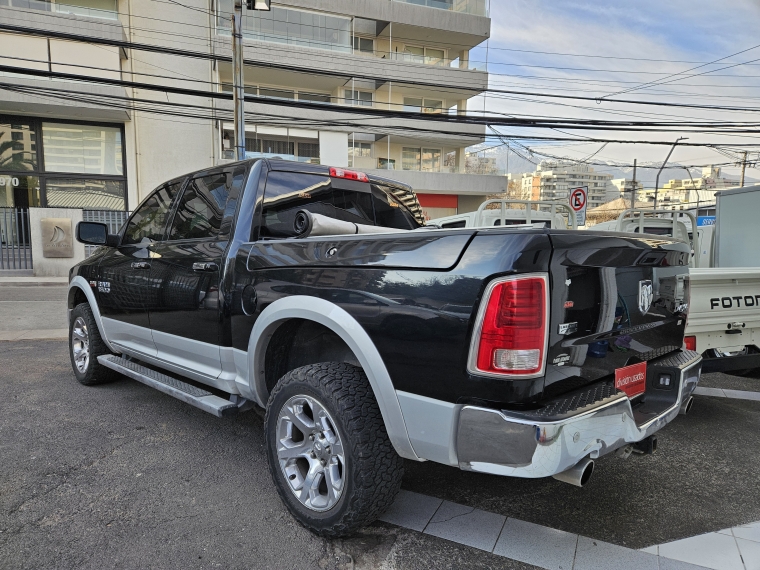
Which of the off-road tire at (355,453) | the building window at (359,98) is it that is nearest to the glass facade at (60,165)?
the building window at (359,98)

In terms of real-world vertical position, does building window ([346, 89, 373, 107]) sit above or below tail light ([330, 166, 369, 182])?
above

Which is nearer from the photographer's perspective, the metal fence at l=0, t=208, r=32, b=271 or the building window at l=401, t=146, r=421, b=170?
the metal fence at l=0, t=208, r=32, b=271

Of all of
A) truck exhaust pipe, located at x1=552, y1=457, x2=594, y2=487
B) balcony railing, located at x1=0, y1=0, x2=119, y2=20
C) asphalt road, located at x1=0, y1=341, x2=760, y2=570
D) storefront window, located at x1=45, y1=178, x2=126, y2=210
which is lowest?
asphalt road, located at x1=0, y1=341, x2=760, y2=570

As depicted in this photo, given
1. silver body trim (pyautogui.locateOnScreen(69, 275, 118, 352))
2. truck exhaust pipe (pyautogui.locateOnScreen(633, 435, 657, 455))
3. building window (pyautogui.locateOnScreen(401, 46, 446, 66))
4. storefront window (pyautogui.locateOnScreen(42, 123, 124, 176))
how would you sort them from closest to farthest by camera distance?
1. truck exhaust pipe (pyautogui.locateOnScreen(633, 435, 657, 455))
2. silver body trim (pyautogui.locateOnScreen(69, 275, 118, 352))
3. storefront window (pyautogui.locateOnScreen(42, 123, 124, 176))
4. building window (pyautogui.locateOnScreen(401, 46, 446, 66))

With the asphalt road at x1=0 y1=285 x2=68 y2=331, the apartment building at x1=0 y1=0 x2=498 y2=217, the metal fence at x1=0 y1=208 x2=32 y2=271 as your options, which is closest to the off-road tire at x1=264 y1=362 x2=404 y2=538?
the asphalt road at x1=0 y1=285 x2=68 y2=331

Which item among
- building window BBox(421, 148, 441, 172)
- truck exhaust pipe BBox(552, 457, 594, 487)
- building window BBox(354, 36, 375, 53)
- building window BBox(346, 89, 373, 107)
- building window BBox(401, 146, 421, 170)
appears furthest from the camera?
building window BBox(421, 148, 441, 172)

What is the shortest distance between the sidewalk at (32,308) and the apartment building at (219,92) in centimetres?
635

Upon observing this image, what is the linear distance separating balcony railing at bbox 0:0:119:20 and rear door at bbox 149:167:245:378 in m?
20.8

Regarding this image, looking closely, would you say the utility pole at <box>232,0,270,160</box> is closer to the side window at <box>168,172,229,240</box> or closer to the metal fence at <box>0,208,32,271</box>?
the metal fence at <box>0,208,32,271</box>

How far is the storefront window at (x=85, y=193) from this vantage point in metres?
20.4

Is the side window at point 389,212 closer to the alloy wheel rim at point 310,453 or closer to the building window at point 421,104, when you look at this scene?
the alloy wheel rim at point 310,453

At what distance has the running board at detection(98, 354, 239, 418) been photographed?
303cm

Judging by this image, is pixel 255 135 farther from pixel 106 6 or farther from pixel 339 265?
pixel 339 265

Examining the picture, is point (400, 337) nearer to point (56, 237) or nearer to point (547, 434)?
point (547, 434)
